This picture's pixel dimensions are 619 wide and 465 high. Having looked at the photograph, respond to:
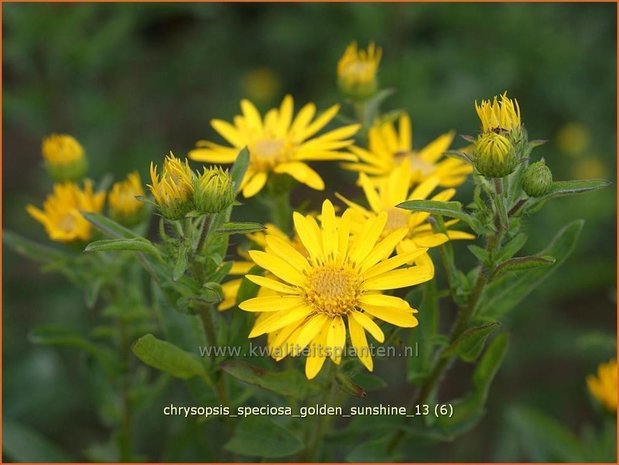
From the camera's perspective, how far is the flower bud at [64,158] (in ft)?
9.10

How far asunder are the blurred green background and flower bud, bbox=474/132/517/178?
85.5 inches

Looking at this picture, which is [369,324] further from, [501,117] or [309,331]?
[501,117]

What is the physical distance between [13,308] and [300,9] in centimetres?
255

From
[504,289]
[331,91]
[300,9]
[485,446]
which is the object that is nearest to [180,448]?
[504,289]

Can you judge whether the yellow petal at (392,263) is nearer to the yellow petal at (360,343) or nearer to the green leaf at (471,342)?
the yellow petal at (360,343)

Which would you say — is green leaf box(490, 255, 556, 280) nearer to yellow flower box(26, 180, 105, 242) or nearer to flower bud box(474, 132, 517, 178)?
flower bud box(474, 132, 517, 178)

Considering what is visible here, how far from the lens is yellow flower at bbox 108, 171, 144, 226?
2.56 meters

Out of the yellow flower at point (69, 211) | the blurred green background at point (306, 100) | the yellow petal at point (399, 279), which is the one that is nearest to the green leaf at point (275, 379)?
the yellow petal at point (399, 279)

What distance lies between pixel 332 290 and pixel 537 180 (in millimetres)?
559

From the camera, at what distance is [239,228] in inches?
76.8

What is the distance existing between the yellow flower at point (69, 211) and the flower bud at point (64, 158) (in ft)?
0.21

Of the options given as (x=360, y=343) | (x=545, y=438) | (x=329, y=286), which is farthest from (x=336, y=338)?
(x=545, y=438)

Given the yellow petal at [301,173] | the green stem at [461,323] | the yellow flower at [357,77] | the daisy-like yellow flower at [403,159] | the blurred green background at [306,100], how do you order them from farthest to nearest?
the blurred green background at [306,100], the yellow flower at [357,77], the daisy-like yellow flower at [403,159], the yellow petal at [301,173], the green stem at [461,323]

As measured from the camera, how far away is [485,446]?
421cm
